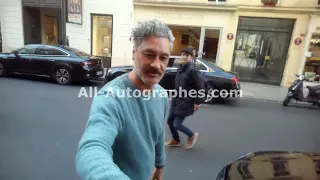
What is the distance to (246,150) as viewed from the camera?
4.07m

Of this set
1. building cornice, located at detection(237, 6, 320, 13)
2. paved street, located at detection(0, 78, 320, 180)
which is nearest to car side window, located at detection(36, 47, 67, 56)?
paved street, located at detection(0, 78, 320, 180)

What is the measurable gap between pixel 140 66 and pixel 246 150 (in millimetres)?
3509

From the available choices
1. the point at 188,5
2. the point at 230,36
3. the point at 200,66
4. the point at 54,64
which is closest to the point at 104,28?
the point at 188,5

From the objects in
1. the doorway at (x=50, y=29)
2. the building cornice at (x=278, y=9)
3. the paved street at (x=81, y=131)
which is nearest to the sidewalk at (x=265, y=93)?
the paved street at (x=81, y=131)

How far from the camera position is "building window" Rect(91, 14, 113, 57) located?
12664 millimetres

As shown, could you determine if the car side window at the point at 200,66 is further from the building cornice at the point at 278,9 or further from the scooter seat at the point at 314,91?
the building cornice at the point at 278,9

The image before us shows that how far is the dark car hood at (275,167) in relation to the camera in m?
1.95

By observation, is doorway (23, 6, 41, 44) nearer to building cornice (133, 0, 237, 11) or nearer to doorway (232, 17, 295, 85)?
building cornice (133, 0, 237, 11)

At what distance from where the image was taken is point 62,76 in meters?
8.48

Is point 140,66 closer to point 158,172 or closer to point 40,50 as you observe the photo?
point 158,172

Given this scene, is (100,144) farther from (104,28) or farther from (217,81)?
(104,28)

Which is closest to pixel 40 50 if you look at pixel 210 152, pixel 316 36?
pixel 210 152

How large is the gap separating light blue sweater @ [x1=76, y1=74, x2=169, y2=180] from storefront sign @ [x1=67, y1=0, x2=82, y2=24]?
12.4 m

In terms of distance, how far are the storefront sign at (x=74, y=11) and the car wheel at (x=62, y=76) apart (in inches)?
197
